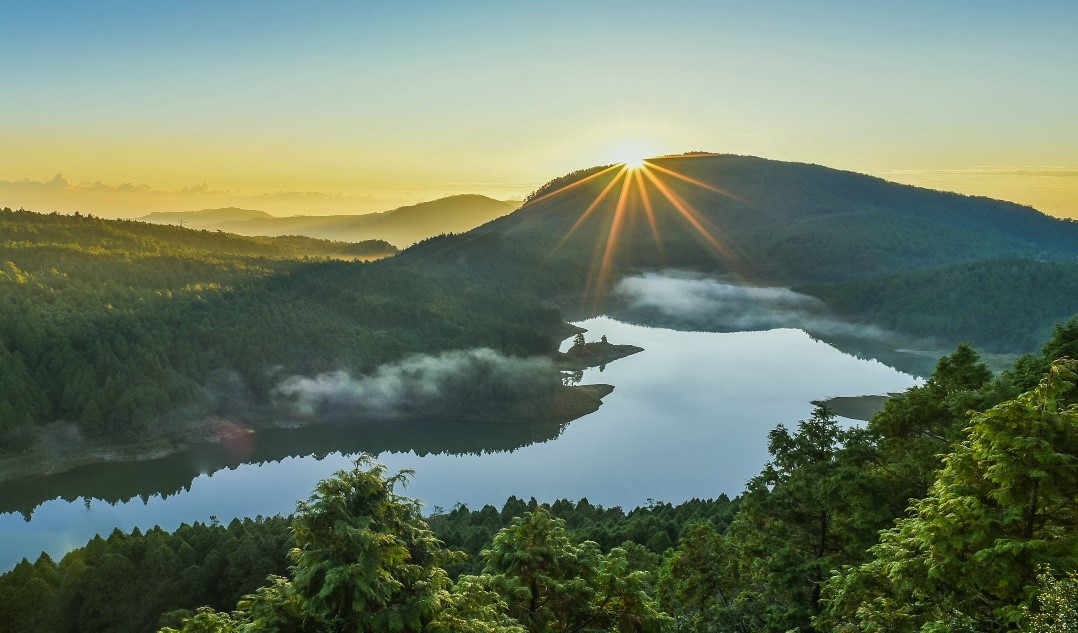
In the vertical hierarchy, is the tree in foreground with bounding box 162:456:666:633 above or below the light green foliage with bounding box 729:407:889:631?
above

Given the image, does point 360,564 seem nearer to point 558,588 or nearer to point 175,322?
point 558,588

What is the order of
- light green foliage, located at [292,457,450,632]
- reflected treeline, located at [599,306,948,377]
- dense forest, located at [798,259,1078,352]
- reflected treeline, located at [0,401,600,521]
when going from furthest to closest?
dense forest, located at [798,259,1078,352] → reflected treeline, located at [599,306,948,377] → reflected treeline, located at [0,401,600,521] → light green foliage, located at [292,457,450,632]

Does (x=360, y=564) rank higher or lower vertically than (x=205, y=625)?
higher

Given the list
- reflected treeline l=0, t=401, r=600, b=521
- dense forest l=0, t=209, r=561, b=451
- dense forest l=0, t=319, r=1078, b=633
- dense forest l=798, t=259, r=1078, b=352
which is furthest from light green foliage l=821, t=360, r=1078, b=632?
dense forest l=798, t=259, r=1078, b=352

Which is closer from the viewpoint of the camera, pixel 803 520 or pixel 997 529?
pixel 997 529

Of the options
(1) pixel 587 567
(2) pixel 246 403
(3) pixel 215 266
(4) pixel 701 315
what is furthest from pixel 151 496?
(4) pixel 701 315

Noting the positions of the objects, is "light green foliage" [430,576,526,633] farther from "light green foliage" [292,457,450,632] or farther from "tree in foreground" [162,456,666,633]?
"light green foliage" [292,457,450,632]

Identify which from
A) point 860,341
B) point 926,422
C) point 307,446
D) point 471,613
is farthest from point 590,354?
point 471,613
